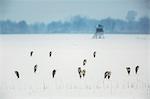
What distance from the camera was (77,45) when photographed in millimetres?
2117

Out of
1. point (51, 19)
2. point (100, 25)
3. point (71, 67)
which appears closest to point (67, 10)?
point (51, 19)

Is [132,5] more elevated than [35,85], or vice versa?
[132,5]

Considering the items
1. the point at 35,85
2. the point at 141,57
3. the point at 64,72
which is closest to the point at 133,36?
the point at 141,57

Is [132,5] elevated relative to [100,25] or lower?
elevated

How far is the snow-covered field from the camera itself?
6.86ft

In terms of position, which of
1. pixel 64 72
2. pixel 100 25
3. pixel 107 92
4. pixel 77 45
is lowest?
pixel 107 92

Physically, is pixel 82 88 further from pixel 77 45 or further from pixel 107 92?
pixel 77 45

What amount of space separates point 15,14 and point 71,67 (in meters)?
0.58

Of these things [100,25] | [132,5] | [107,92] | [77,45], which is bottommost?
[107,92]

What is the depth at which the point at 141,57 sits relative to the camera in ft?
6.91

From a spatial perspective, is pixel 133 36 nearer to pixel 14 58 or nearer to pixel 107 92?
pixel 107 92

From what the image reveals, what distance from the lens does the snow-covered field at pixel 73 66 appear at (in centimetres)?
209

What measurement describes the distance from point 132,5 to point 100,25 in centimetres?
28

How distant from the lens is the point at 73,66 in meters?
2.11
